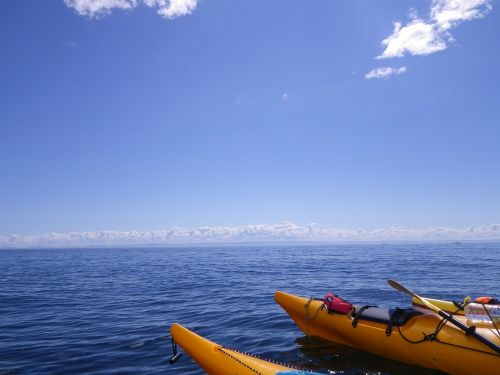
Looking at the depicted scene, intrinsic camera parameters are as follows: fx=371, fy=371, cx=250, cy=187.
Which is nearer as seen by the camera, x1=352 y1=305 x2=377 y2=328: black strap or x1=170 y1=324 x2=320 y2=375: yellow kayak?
x1=170 y1=324 x2=320 y2=375: yellow kayak

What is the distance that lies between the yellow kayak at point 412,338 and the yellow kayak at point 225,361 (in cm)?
255

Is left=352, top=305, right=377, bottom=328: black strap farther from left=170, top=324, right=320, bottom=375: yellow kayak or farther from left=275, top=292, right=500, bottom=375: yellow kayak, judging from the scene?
left=170, top=324, right=320, bottom=375: yellow kayak

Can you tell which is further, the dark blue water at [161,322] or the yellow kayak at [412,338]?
the dark blue water at [161,322]

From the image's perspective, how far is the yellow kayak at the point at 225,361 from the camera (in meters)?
5.94

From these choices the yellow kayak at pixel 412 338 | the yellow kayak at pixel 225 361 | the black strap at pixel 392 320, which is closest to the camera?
the yellow kayak at pixel 225 361

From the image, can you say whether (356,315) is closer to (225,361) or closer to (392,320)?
(392,320)

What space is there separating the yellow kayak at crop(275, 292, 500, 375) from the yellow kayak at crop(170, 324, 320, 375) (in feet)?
8.38

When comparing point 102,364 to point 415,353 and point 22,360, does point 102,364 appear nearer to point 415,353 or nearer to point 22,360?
point 22,360

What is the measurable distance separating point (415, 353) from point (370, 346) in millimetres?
1035

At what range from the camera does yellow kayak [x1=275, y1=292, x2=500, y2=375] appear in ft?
20.8

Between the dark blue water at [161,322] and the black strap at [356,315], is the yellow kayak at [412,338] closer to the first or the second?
the black strap at [356,315]

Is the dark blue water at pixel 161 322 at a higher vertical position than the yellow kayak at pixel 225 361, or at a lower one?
lower

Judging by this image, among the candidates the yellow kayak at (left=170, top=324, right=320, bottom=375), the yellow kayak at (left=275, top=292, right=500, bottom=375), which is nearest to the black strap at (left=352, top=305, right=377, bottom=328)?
the yellow kayak at (left=275, top=292, right=500, bottom=375)

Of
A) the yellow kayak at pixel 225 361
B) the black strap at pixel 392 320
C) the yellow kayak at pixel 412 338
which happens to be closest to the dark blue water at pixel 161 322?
the yellow kayak at pixel 412 338
